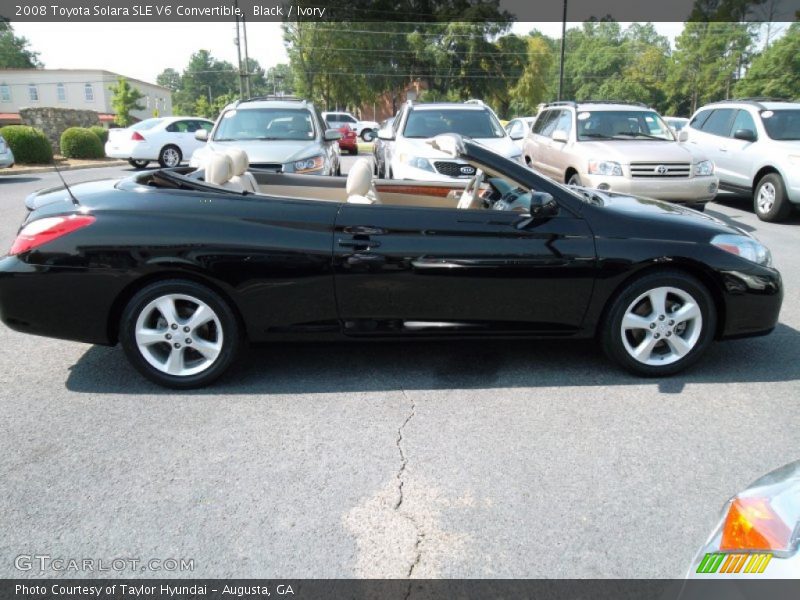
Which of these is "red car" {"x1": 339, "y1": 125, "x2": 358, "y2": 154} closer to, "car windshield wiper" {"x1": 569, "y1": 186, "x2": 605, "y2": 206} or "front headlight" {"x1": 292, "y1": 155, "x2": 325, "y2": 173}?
"front headlight" {"x1": 292, "y1": 155, "x2": 325, "y2": 173}

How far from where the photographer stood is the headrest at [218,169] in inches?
166

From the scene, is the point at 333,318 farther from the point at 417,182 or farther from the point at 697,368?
the point at 697,368

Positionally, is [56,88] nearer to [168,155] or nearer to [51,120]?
[51,120]

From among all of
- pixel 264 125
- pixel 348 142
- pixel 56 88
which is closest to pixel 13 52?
pixel 56 88

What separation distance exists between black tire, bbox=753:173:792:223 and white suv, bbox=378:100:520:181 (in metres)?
4.20

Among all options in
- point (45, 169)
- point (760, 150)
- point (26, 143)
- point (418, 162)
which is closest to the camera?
point (418, 162)

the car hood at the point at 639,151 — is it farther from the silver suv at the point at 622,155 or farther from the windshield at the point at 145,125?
the windshield at the point at 145,125

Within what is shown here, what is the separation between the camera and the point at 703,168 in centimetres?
923

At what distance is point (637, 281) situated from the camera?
13.0 ft

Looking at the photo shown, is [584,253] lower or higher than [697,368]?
higher

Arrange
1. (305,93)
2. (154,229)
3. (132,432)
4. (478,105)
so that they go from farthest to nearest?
(305,93) → (478,105) → (154,229) → (132,432)

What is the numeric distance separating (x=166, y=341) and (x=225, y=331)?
1.16 ft

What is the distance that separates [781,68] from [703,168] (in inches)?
2171

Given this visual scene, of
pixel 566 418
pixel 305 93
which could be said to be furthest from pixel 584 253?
pixel 305 93
